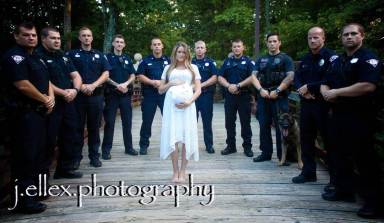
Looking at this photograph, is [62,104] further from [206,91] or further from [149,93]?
[206,91]

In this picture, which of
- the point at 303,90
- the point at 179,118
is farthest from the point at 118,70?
the point at 303,90

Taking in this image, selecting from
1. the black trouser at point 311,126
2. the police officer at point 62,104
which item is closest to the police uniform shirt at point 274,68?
the black trouser at point 311,126

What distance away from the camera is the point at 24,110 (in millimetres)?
3848

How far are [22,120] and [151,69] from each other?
3.47m

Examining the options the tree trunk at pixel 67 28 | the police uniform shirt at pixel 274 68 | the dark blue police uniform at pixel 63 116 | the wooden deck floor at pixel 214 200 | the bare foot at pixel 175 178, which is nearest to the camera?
the wooden deck floor at pixel 214 200

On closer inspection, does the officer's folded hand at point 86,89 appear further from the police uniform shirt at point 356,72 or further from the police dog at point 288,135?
the police uniform shirt at point 356,72

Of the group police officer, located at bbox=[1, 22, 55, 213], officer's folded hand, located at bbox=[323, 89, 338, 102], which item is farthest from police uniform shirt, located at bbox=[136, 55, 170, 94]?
officer's folded hand, located at bbox=[323, 89, 338, 102]

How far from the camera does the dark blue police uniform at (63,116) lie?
4.77 meters

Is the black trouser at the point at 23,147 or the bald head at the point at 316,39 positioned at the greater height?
the bald head at the point at 316,39

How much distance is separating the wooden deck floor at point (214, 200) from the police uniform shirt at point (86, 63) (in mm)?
1412

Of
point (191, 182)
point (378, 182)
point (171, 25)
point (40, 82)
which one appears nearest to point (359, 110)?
point (378, 182)

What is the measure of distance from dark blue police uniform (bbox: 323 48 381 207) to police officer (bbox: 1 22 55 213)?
3.09 metres

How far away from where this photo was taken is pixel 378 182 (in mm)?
3672

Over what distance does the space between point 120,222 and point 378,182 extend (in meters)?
2.52
